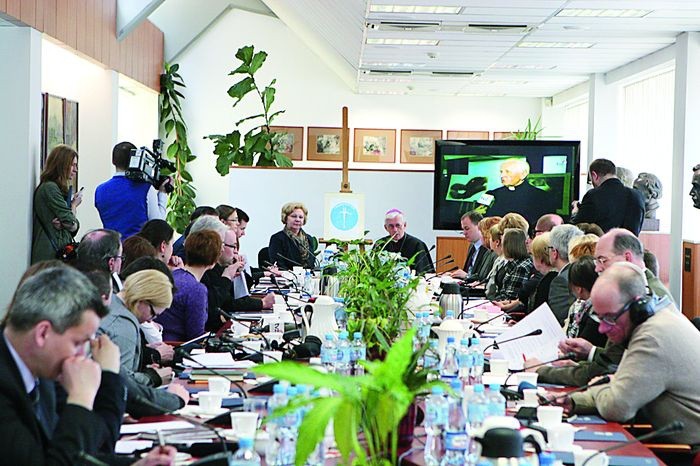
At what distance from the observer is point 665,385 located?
391cm

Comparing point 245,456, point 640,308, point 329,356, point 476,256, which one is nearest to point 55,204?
point 476,256

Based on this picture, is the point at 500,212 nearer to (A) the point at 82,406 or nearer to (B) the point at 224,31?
(B) the point at 224,31

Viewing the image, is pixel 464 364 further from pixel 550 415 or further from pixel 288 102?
pixel 288 102

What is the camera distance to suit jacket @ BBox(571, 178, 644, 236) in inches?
400

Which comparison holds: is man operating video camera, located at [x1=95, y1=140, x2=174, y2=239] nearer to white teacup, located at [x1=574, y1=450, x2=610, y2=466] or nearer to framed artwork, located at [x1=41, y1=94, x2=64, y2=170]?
framed artwork, located at [x1=41, y1=94, x2=64, y2=170]

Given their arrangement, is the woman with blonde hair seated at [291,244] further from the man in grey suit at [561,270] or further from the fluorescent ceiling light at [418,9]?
the man in grey suit at [561,270]

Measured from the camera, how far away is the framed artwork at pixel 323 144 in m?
18.7

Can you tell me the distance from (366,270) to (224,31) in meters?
12.9

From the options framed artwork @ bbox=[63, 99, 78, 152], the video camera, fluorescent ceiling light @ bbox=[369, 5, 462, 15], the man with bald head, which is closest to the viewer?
the video camera

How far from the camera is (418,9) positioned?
10.0 meters

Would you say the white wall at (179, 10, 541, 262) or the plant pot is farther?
the white wall at (179, 10, 541, 262)

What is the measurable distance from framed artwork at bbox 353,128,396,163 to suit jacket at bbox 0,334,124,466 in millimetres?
16225

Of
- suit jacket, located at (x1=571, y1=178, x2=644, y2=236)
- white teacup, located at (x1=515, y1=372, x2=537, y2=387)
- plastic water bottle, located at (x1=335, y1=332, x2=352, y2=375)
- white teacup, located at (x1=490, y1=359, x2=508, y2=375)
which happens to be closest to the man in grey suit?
white teacup, located at (x1=490, y1=359, x2=508, y2=375)

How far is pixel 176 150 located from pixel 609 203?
28.4 feet
